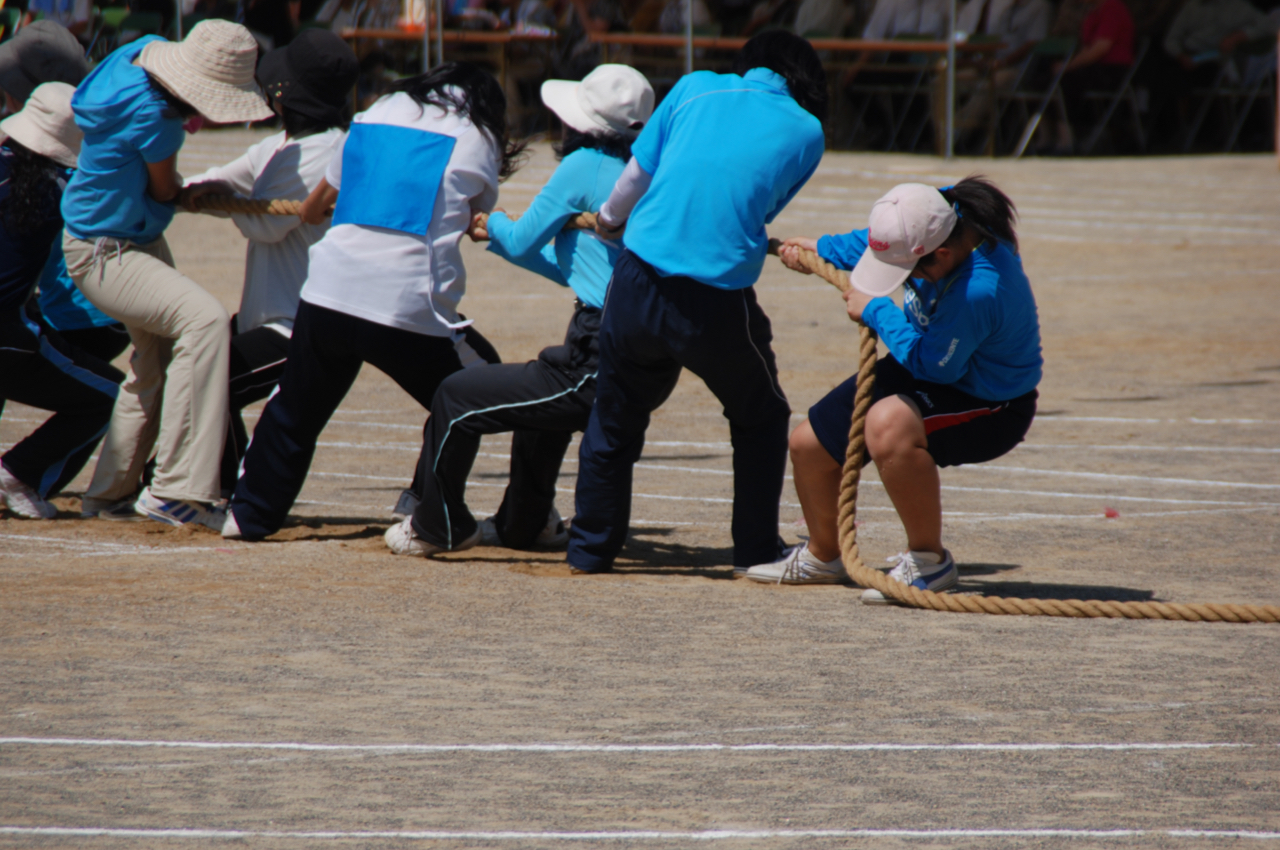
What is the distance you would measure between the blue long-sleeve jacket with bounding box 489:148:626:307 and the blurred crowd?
485 inches

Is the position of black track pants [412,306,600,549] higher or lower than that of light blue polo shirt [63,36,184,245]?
lower

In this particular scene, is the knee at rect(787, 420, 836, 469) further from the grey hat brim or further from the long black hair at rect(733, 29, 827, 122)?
the grey hat brim

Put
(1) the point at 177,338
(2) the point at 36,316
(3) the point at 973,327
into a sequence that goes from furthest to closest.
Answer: (2) the point at 36,316 → (1) the point at 177,338 → (3) the point at 973,327

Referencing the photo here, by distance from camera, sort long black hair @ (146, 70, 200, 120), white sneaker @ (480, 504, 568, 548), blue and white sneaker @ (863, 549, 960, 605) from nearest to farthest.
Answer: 1. blue and white sneaker @ (863, 549, 960, 605)
2. long black hair @ (146, 70, 200, 120)
3. white sneaker @ (480, 504, 568, 548)

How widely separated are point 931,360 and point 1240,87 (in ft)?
54.2

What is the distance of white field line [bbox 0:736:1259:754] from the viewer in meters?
4.12

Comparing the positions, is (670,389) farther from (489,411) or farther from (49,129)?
(49,129)

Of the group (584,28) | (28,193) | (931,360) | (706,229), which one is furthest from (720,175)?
(584,28)

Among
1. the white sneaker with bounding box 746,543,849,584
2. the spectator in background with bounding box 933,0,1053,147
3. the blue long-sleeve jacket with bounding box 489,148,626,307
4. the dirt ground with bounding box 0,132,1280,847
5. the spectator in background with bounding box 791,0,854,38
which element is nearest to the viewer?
the dirt ground with bounding box 0,132,1280,847

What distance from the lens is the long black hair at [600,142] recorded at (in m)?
6.10

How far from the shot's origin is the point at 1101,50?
61.8 feet

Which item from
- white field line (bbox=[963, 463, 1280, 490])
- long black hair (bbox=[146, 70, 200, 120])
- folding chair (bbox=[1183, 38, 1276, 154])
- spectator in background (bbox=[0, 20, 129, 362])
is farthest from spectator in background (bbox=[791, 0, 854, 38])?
long black hair (bbox=[146, 70, 200, 120])

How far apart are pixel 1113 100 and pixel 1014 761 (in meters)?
17.5

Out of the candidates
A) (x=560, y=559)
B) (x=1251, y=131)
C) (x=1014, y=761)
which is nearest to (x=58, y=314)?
(x=560, y=559)
